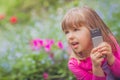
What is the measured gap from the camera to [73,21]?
3.19 metres

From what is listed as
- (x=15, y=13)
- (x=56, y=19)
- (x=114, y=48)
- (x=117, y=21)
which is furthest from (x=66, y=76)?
(x=15, y=13)

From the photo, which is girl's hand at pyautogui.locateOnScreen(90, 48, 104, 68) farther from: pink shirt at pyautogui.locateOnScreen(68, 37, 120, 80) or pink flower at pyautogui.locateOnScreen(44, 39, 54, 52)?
pink flower at pyautogui.locateOnScreen(44, 39, 54, 52)

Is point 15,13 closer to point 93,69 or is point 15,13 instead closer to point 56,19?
point 56,19

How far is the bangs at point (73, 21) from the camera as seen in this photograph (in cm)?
319

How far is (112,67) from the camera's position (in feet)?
10.5

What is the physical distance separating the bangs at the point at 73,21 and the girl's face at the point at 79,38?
1.1 inches

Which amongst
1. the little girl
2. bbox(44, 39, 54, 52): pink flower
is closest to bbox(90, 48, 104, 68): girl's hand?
the little girl

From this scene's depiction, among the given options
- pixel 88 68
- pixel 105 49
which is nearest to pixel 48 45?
pixel 88 68

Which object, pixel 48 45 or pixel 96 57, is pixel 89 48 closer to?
pixel 96 57

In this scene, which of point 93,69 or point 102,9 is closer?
point 93,69

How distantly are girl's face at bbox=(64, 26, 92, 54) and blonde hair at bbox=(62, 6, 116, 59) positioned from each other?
0.03 metres

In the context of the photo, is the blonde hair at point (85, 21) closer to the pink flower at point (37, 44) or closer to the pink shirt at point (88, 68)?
the pink shirt at point (88, 68)

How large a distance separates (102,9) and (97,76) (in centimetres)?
229

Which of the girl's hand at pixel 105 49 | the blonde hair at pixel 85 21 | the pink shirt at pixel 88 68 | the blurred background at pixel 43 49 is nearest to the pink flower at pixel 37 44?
the blurred background at pixel 43 49
